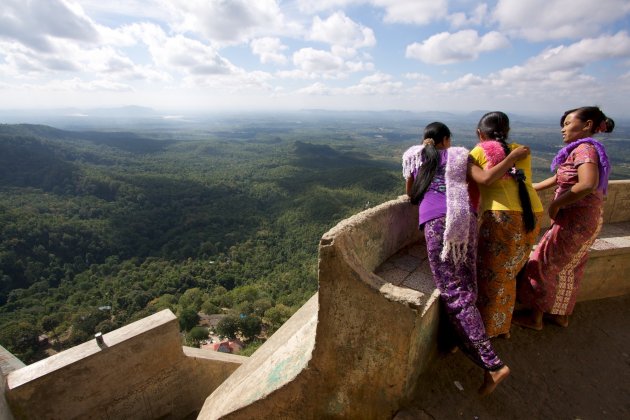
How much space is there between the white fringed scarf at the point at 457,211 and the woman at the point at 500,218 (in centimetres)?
8

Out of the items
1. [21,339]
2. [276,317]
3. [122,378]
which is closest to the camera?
[122,378]

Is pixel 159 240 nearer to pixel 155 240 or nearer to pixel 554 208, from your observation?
pixel 155 240

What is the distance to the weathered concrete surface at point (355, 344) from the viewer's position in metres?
1.82

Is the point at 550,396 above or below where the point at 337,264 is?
below

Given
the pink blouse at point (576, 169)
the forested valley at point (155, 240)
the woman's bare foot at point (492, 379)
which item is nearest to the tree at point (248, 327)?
the forested valley at point (155, 240)

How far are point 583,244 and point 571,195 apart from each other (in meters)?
→ 0.53

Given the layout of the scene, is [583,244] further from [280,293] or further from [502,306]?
[280,293]

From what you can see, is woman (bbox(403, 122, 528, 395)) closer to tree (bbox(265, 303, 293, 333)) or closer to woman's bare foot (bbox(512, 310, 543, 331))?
woman's bare foot (bbox(512, 310, 543, 331))

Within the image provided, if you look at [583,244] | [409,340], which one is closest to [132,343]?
[409,340]

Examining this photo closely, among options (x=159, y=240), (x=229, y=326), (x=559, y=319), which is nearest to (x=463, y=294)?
(x=559, y=319)

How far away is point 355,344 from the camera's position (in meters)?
1.98

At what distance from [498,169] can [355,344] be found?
1408 millimetres

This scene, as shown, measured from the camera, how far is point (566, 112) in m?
2.53

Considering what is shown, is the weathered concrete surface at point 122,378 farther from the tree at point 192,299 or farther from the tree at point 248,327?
the tree at point 192,299
